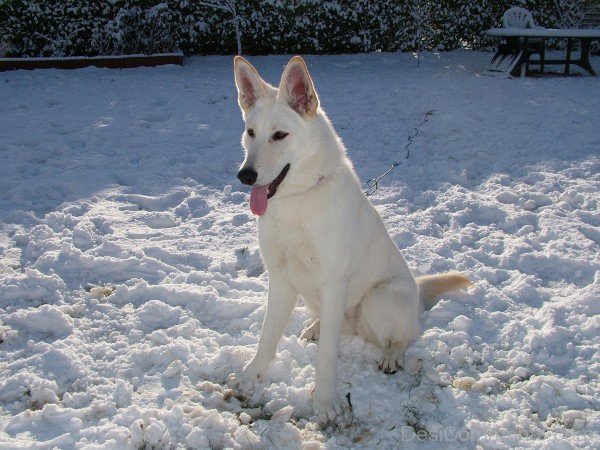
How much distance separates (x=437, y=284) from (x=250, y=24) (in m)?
7.35

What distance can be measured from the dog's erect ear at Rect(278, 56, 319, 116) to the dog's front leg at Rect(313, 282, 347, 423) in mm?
828

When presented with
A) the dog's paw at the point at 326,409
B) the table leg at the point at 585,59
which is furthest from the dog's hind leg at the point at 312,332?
the table leg at the point at 585,59

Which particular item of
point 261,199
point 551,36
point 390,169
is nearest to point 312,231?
point 261,199

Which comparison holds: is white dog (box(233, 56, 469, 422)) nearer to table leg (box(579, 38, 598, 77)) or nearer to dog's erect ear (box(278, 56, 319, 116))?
dog's erect ear (box(278, 56, 319, 116))

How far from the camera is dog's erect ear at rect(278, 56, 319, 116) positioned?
265cm

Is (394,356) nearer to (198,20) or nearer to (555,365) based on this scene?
(555,365)

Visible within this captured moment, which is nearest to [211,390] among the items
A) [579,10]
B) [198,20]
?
[198,20]

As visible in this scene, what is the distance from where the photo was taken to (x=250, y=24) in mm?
9516

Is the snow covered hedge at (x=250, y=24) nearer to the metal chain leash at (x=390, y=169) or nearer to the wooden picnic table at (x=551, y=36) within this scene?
the wooden picnic table at (x=551, y=36)

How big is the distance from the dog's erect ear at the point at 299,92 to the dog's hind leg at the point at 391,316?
956 millimetres

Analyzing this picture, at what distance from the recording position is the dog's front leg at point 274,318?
283 cm

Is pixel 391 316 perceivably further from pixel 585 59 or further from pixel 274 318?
pixel 585 59

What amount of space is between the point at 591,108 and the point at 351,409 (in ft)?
19.5

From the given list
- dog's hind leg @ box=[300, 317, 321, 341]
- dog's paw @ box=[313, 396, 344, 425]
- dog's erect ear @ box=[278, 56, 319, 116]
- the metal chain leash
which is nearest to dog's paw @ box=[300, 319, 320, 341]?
dog's hind leg @ box=[300, 317, 321, 341]
